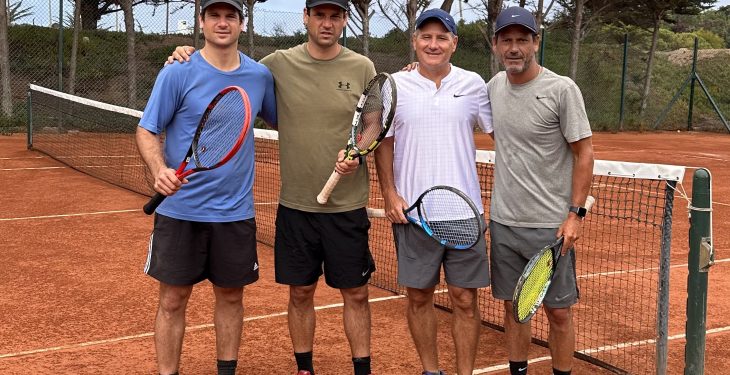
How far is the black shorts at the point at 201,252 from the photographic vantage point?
3.68m

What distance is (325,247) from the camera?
396 centimetres

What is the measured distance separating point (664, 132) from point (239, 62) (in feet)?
78.5

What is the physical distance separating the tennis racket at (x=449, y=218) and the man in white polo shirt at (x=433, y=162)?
5cm

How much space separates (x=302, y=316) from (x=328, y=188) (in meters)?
0.70

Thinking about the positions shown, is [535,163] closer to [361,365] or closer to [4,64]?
[361,365]

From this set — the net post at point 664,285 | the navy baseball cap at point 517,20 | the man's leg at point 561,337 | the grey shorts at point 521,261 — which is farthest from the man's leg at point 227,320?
the net post at point 664,285

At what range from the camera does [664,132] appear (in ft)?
83.9

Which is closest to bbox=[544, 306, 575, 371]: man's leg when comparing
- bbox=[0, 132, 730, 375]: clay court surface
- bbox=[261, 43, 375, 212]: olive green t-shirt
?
bbox=[0, 132, 730, 375]: clay court surface

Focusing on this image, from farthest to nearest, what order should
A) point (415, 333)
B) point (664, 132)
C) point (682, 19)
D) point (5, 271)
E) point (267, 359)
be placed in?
1. point (682, 19)
2. point (664, 132)
3. point (5, 271)
4. point (267, 359)
5. point (415, 333)

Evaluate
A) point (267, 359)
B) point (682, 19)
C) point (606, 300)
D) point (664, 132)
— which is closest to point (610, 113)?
point (664, 132)

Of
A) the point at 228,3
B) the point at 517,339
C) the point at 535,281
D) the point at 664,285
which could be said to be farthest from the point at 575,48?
the point at 228,3

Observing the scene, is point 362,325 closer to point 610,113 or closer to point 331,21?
point 331,21

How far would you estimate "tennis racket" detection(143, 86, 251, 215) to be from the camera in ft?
11.7

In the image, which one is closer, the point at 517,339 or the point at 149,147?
the point at 149,147
